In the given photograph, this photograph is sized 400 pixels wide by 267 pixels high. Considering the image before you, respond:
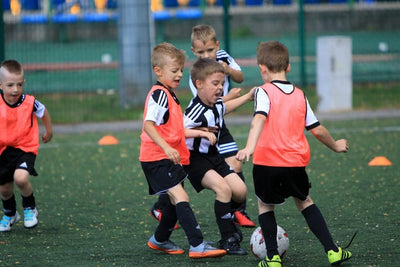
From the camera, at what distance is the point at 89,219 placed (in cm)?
693

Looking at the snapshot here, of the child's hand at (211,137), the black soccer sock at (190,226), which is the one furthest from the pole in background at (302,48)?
the black soccer sock at (190,226)

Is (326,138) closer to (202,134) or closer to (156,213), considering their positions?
(202,134)

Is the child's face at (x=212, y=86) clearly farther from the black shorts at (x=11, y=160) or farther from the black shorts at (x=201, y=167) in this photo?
the black shorts at (x=11, y=160)

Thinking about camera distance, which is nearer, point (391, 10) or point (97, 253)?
point (97, 253)

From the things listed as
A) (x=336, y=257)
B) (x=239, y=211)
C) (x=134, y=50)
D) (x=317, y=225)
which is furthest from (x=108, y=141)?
(x=336, y=257)

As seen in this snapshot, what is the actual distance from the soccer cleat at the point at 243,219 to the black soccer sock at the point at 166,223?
942 mm

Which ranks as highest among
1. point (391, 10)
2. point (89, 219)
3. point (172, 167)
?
point (391, 10)

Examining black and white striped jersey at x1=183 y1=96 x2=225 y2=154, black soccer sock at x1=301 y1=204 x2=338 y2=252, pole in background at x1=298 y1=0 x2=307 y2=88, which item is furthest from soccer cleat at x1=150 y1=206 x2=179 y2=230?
pole in background at x1=298 y1=0 x2=307 y2=88

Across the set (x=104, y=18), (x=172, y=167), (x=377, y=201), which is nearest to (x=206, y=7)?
(x=104, y=18)

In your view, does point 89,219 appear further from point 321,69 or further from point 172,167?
point 321,69

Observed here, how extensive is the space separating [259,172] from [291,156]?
238 mm

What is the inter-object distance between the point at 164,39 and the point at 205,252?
43.8 ft

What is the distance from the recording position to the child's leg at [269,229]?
16.9ft

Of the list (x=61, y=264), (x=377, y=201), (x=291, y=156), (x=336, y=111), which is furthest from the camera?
(x=336, y=111)
